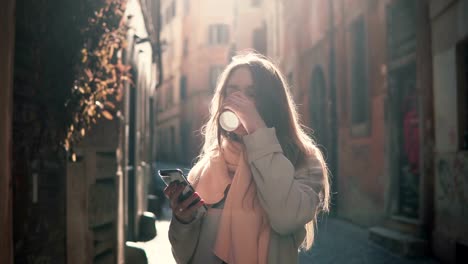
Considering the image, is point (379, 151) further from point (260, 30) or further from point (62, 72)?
point (260, 30)

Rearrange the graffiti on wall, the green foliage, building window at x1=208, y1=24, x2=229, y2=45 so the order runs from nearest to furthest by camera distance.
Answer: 1. the green foliage
2. the graffiti on wall
3. building window at x1=208, y1=24, x2=229, y2=45

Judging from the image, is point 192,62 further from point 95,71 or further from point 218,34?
point 95,71

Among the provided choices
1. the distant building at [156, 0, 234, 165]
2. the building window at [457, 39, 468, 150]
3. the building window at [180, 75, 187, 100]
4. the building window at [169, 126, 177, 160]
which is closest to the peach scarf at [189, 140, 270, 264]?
the building window at [457, 39, 468, 150]

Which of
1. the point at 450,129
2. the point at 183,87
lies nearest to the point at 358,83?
the point at 450,129

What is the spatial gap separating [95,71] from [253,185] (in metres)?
2.36

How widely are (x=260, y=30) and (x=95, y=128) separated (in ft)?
88.6

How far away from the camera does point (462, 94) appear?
286 inches

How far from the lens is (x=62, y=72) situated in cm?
388

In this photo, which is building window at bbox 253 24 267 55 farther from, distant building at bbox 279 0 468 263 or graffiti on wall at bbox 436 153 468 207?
graffiti on wall at bbox 436 153 468 207

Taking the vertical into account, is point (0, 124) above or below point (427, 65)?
below

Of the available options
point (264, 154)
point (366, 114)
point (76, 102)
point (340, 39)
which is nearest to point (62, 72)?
point (76, 102)

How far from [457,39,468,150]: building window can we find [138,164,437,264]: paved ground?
1.69 m

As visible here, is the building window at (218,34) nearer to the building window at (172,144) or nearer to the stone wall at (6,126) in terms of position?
the building window at (172,144)

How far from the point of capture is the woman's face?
229cm
